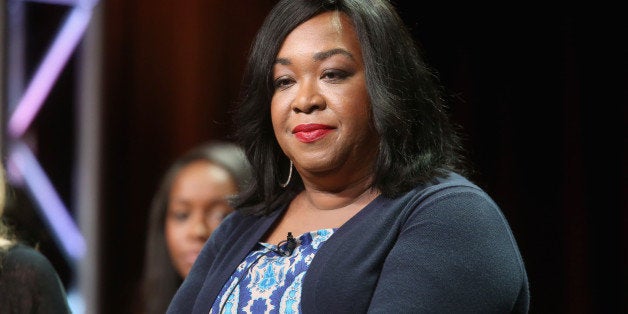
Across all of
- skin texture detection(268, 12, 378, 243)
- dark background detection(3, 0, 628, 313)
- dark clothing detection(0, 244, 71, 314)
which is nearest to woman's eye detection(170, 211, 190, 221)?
dark clothing detection(0, 244, 71, 314)

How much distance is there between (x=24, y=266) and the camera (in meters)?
2.40

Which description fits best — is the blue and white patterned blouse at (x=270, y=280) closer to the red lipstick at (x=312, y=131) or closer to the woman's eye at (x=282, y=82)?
the red lipstick at (x=312, y=131)

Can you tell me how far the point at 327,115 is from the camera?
166 cm

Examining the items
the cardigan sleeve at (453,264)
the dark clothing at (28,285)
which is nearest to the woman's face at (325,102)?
the cardigan sleeve at (453,264)

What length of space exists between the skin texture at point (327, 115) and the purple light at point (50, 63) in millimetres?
2579

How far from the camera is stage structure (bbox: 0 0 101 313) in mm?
4086

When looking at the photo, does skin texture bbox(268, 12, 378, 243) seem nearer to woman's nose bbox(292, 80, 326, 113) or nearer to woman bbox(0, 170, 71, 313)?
woman's nose bbox(292, 80, 326, 113)

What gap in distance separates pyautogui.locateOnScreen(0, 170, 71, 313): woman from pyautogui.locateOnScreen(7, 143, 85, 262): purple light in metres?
1.73

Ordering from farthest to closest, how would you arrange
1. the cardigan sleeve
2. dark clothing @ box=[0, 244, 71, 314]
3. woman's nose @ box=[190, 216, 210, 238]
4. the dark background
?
the dark background → woman's nose @ box=[190, 216, 210, 238] → dark clothing @ box=[0, 244, 71, 314] → the cardigan sleeve

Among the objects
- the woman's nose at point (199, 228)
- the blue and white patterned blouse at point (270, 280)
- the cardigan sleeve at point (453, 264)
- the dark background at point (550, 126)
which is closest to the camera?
the cardigan sleeve at point (453, 264)

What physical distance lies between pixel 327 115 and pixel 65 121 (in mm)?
2773

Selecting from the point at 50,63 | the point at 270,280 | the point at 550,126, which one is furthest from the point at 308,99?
the point at 50,63

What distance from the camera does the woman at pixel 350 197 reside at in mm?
1453

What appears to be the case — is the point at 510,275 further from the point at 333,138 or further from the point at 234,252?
the point at 234,252
